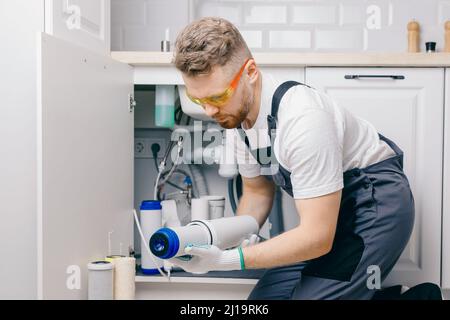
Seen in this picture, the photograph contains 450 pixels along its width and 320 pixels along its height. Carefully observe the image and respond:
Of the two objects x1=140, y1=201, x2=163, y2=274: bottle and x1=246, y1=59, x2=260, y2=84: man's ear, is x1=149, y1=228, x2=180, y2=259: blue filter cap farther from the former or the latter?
x1=140, y1=201, x2=163, y2=274: bottle

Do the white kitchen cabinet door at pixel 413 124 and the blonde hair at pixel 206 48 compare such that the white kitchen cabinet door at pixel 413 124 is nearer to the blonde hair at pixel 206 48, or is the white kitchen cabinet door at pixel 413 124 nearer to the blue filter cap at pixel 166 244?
the blonde hair at pixel 206 48

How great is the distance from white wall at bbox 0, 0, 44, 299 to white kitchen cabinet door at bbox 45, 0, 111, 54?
2.6 inches

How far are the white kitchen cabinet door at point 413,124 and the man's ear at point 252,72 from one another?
1.73ft

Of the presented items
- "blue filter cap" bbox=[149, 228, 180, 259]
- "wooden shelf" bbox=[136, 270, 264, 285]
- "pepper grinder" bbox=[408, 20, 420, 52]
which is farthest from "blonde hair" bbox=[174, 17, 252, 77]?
"pepper grinder" bbox=[408, 20, 420, 52]

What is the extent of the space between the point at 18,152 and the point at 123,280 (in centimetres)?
49

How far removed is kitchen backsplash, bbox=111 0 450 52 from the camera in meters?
2.51

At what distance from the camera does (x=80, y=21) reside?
1.81 metres

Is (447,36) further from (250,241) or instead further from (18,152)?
(18,152)

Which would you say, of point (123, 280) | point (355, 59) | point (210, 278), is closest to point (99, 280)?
point (123, 280)

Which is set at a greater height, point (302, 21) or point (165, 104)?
point (302, 21)

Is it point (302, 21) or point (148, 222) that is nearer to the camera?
point (148, 222)

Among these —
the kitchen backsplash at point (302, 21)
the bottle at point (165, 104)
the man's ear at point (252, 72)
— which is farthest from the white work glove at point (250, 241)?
the kitchen backsplash at point (302, 21)

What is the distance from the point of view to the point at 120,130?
196 centimetres
